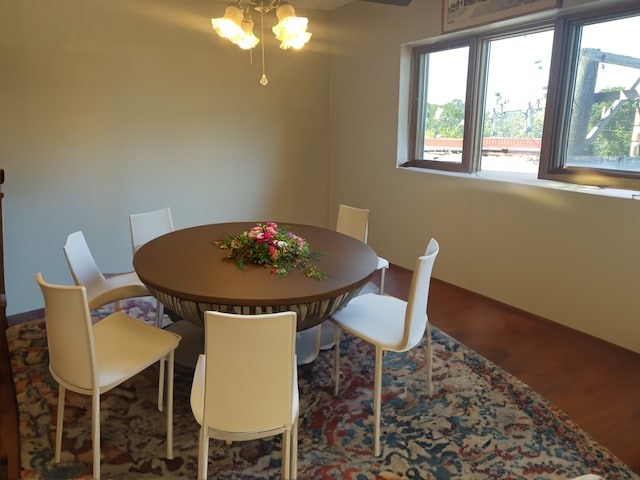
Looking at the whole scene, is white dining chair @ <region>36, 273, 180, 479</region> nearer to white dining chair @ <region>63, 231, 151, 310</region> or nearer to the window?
white dining chair @ <region>63, 231, 151, 310</region>

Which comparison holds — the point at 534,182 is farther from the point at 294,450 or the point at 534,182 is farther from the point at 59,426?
the point at 59,426

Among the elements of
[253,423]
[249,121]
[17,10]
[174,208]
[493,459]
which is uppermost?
[17,10]

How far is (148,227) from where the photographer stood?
320cm

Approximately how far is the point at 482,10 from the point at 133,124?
2.88 metres

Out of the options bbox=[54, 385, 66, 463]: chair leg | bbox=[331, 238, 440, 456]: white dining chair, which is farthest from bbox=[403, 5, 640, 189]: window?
bbox=[54, 385, 66, 463]: chair leg

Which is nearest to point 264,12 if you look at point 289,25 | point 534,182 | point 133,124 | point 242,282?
point 289,25

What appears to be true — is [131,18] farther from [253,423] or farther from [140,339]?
[253,423]

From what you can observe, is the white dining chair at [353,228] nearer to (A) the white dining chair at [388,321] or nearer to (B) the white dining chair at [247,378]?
(A) the white dining chair at [388,321]

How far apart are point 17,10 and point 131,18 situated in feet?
2.58

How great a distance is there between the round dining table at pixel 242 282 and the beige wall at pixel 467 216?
4.96ft

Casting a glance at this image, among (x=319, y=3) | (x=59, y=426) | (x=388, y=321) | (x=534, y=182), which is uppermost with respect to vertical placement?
(x=319, y=3)

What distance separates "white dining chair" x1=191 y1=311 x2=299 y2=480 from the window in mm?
2589

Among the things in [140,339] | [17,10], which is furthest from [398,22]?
[140,339]

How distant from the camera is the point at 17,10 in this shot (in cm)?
328
